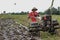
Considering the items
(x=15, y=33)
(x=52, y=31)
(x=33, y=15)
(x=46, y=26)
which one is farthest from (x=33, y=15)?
(x=15, y=33)

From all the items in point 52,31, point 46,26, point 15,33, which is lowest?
point 15,33

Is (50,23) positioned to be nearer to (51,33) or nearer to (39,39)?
(51,33)

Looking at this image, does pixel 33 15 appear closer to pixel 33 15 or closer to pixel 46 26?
pixel 33 15

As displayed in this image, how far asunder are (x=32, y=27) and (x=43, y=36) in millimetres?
754

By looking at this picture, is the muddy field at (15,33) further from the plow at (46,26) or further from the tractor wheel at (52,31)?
the tractor wheel at (52,31)

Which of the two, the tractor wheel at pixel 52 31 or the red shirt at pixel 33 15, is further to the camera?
the tractor wheel at pixel 52 31

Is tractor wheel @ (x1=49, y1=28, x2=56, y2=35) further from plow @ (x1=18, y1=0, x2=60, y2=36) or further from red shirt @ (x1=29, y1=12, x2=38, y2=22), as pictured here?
red shirt @ (x1=29, y1=12, x2=38, y2=22)

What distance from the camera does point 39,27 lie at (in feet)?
56.4

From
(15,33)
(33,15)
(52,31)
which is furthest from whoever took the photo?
(15,33)

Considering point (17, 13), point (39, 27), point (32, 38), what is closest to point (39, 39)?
point (32, 38)

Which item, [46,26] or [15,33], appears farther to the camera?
[15,33]

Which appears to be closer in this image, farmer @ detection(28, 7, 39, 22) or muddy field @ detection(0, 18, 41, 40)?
muddy field @ detection(0, 18, 41, 40)

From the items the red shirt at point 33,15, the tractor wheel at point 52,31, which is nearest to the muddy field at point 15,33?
the red shirt at point 33,15

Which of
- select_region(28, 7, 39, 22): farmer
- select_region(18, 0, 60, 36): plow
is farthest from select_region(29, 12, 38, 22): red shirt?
select_region(18, 0, 60, 36): plow
